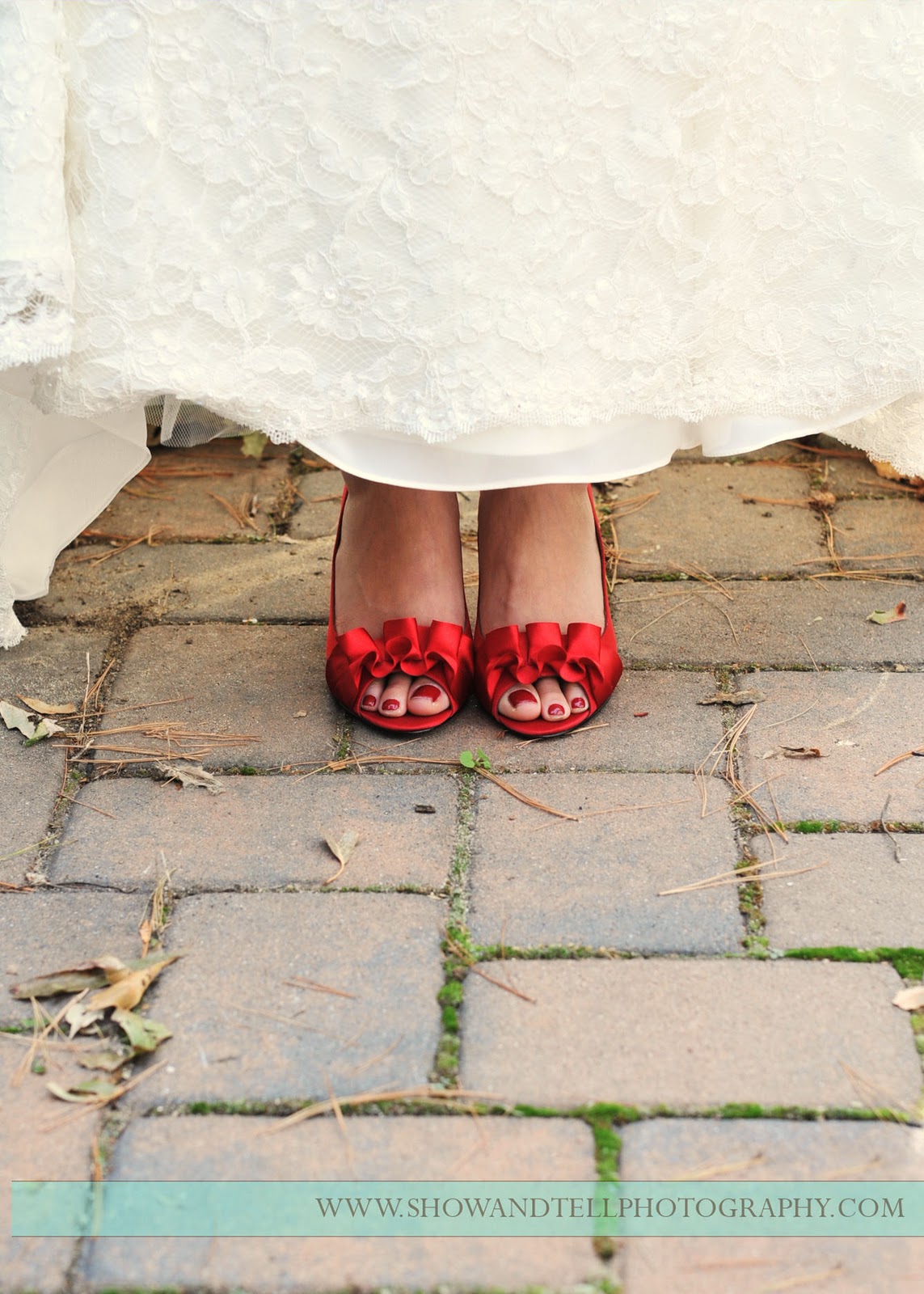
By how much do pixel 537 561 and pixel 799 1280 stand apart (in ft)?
3.06

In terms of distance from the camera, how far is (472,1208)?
87 centimetres

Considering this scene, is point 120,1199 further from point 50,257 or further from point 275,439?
point 50,257

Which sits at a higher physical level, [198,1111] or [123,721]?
[123,721]

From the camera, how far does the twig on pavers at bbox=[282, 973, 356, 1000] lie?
1063 mm

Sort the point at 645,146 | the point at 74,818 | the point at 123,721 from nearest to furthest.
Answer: the point at 645,146 → the point at 74,818 → the point at 123,721

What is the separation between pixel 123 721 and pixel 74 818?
20cm

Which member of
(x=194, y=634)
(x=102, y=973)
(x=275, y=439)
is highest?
(x=194, y=634)

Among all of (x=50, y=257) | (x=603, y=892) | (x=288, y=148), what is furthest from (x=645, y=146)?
(x=603, y=892)

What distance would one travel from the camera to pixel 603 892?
46.6 inches

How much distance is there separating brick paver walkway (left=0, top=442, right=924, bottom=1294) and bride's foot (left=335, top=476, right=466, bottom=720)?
0.47 feet

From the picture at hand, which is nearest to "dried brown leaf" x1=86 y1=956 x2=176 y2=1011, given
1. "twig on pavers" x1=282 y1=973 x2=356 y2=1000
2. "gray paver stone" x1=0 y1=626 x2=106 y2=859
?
"twig on pavers" x1=282 y1=973 x2=356 y2=1000

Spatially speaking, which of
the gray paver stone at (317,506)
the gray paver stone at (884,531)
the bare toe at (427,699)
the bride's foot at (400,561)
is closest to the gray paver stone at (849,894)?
the bare toe at (427,699)

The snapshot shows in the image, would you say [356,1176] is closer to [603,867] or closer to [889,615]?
[603,867]

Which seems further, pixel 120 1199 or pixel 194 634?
pixel 194 634
